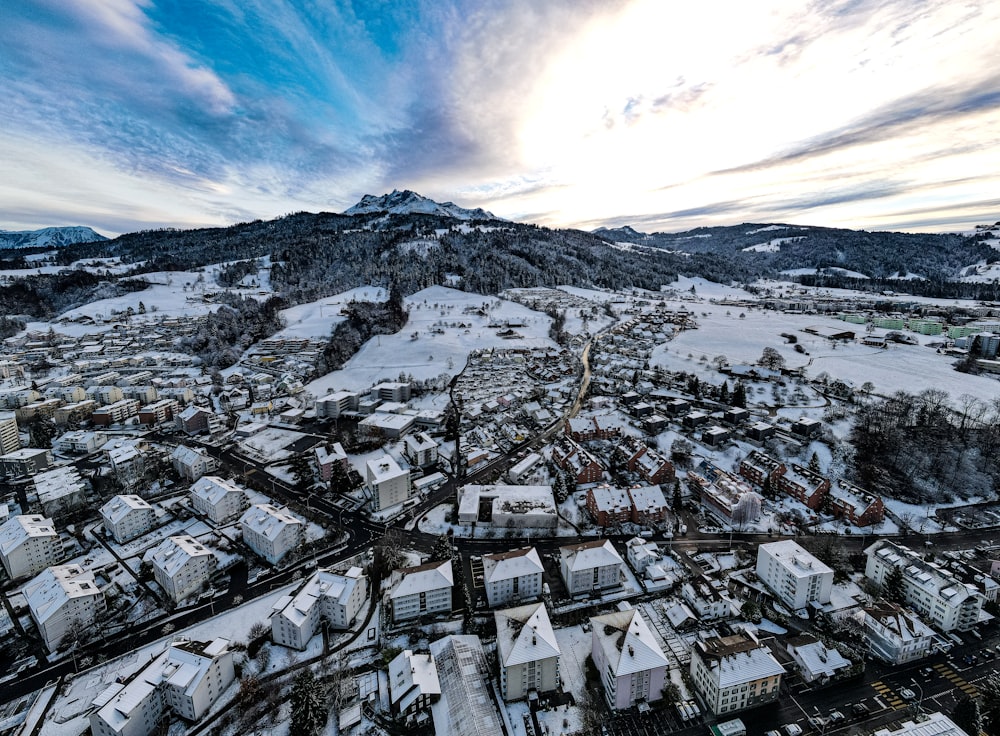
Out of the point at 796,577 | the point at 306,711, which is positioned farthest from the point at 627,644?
the point at 306,711

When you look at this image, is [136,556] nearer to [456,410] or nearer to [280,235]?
[456,410]

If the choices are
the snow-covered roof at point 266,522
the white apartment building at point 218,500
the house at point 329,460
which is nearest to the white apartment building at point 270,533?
the snow-covered roof at point 266,522

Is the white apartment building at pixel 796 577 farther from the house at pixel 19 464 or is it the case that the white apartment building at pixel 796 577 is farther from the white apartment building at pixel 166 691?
the house at pixel 19 464

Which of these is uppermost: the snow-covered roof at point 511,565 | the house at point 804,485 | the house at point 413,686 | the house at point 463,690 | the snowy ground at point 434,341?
the snowy ground at point 434,341

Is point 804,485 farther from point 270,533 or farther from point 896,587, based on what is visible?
point 270,533

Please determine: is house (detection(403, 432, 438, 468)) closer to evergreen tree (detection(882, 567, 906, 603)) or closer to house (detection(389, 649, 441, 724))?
house (detection(389, 649, 441, 724))

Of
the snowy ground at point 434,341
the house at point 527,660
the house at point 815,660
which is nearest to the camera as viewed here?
the house at point 527,660

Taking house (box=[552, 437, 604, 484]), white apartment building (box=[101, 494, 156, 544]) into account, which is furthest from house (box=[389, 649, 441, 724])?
white apartment building (box=[101, 494, 156, 544])
